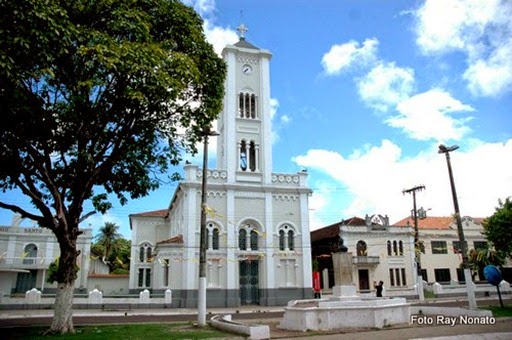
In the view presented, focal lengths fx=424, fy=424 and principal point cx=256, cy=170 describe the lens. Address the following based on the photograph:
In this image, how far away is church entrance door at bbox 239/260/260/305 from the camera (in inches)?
1227

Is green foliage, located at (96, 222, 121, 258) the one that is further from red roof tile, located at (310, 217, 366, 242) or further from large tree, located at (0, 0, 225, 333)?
large tree, located at (0, 0, 225, 333)

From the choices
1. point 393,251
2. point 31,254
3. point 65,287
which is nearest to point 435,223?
point 393,251

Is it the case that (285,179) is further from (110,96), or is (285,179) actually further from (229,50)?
(110,96)

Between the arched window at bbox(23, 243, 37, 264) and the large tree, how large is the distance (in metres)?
25.4

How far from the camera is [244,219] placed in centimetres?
3183

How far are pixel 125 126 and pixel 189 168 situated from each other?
17.0 m

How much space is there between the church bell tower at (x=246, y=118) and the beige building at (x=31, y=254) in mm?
16391

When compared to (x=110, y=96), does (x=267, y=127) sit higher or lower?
higher

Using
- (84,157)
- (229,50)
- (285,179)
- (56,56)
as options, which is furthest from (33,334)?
(229,50)

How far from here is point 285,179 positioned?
33906mm

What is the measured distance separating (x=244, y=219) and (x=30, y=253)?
69.5ft

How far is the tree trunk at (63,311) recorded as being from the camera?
13.2m

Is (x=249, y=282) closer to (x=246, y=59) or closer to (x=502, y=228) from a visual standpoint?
(x=502, y=228)

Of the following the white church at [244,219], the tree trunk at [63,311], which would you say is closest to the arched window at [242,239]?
the white church at [244,219]
